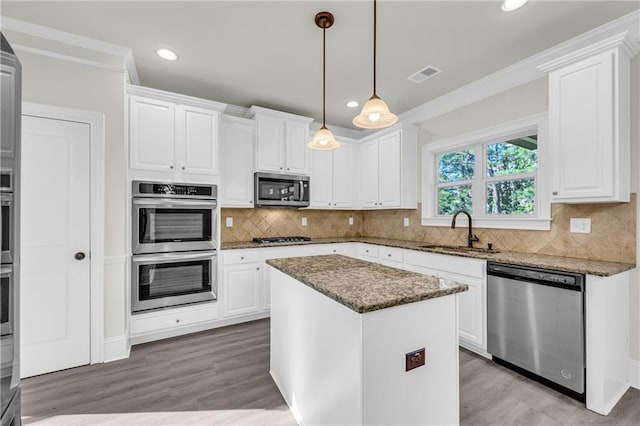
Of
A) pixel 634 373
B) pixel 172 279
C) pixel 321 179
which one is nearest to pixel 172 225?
pixel 172 279

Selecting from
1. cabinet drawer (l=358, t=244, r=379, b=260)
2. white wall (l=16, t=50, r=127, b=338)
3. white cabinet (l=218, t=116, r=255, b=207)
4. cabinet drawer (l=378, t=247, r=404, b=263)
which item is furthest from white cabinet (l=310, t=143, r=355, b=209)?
white wall (l=16, t=50, r=127, b=338)

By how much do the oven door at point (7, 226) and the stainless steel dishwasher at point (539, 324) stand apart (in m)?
2.86

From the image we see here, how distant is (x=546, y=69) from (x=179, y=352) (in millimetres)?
3976

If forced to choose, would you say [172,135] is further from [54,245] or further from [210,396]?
[210,396]

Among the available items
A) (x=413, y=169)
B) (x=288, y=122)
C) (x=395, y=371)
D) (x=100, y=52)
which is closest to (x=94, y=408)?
(x=395, y=371)

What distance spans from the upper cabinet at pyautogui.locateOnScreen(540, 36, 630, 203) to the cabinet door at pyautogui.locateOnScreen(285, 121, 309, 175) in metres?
2.61

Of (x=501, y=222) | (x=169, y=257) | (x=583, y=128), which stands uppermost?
(x=583, y=128)

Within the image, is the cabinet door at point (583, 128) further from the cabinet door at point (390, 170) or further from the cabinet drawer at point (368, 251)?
the cabinet drawer at point (368, 251)

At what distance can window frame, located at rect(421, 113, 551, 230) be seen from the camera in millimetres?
2758

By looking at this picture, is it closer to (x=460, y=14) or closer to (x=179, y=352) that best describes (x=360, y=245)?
(x=179, y=352)

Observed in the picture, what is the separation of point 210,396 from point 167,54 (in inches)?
112

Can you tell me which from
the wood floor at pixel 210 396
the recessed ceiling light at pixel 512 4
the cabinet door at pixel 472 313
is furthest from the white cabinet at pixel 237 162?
the recessed ceiling light at pixel 512 4

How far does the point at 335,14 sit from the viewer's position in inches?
84.5

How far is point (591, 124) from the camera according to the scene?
2.17 meters
